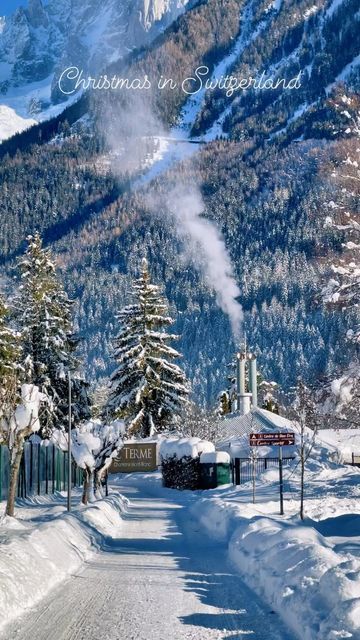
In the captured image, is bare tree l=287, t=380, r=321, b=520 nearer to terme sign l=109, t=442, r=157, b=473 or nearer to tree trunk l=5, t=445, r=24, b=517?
tree trunk l=5, t=445, r=24, b=517

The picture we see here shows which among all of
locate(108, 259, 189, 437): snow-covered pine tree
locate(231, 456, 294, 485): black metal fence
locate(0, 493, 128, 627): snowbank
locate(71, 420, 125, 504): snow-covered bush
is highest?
locate(108, 259, 189, 437): snow-covered pine tree

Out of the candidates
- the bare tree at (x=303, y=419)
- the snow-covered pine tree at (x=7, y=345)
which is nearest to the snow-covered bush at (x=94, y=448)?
the bare tree at (x=303, y=419)

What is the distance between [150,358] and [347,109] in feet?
133

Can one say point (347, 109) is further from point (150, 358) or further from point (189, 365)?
point (189, 365)

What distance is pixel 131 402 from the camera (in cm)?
5788

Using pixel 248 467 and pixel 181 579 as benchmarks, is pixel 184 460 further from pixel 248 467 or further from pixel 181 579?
pixel 181 579

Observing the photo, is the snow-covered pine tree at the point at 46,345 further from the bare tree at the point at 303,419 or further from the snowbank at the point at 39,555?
the snowbank at the point at 39,555

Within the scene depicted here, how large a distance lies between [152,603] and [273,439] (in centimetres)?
1487

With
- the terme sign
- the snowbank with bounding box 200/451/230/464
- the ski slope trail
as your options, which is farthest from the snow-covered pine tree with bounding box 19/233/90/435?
the ski slope trail

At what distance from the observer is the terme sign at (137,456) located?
173 ft

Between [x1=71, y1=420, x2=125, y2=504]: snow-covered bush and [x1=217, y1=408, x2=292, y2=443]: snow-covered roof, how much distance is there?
83.0 ft

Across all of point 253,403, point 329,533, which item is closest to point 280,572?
point 329,533

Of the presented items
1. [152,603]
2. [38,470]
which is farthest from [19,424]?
[152,603]

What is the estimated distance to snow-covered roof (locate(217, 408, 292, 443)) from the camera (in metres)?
58.0
